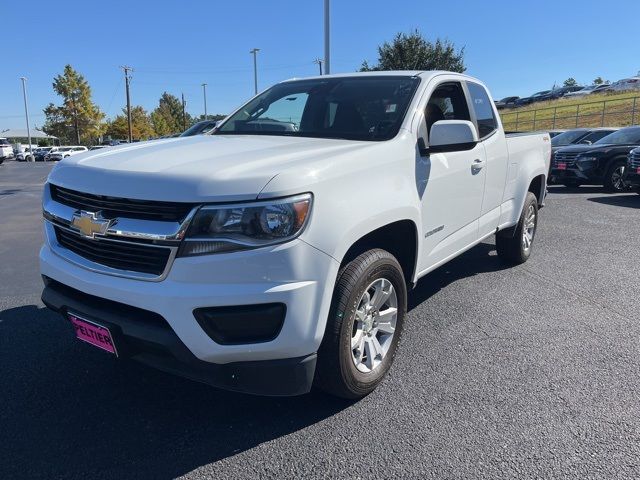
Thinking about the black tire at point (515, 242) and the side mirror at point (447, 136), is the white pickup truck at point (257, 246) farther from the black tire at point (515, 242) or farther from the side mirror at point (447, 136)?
the black tire at point (515, 242)

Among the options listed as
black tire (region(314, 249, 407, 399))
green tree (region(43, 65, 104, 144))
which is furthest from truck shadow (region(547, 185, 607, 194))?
green tree (region(43, 65, 104, 144))

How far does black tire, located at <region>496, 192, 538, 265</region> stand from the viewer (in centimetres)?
545

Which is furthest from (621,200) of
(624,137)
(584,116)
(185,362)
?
(584,116)

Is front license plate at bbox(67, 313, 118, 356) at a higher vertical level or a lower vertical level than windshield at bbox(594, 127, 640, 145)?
lower

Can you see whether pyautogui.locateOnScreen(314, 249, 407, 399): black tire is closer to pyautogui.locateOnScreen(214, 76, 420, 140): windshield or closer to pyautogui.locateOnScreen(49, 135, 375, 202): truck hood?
pyautogui.locateOnScreen(49, 135, 375, 202): truck hood

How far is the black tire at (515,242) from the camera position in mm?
5445

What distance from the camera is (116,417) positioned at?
2.81m

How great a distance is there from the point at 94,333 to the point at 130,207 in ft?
2.27

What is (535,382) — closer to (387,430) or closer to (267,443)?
(387,430)

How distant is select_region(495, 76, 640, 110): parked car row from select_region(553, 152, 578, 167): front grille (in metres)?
43.3

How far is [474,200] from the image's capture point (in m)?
4.18

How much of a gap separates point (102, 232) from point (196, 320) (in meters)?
0.68

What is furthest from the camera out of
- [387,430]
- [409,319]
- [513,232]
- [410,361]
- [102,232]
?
[513,232]

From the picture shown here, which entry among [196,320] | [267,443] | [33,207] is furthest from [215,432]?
[33,207]
